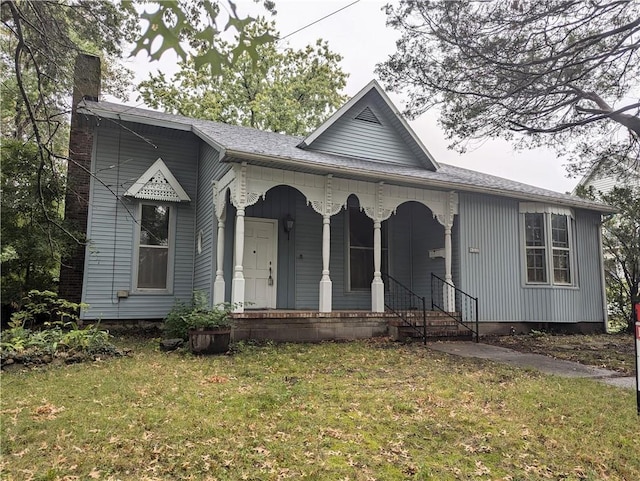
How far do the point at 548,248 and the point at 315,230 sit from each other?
5.68 meters

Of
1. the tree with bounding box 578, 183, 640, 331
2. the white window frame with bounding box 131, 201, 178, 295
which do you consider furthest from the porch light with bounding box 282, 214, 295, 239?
the tree with bounding box 578, 183, 640, 331

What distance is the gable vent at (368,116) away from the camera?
36.1 feet

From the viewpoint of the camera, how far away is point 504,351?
828 centimetres

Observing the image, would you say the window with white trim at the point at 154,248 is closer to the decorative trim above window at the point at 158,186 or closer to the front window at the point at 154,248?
the front window at the point at 154,248

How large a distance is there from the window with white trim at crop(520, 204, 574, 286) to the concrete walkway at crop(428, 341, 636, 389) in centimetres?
314

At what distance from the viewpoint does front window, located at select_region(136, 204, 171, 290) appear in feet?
32.7

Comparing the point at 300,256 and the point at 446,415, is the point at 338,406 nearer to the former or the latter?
the point at 446,415

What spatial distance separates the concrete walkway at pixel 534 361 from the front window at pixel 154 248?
19.7ft

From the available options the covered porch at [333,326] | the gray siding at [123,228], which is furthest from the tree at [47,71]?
the covered porch at [333,326]

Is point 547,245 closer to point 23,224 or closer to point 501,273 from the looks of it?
point 501,273

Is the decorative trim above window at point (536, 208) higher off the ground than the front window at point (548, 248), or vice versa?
the decorative trim above window at point (536, 208)

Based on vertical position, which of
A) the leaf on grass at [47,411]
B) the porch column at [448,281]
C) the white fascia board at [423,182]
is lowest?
the leaf on grass at [47,411]

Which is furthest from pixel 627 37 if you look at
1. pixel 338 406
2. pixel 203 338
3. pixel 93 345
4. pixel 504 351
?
pixel 93 345

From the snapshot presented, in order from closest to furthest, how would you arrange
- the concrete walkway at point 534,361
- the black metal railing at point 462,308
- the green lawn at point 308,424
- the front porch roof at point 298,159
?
the green lawn at point 308,424 < the concrete walkway at point 534,361 < the front porch roof at point 298,159 < the black metal railing at point 462,308
